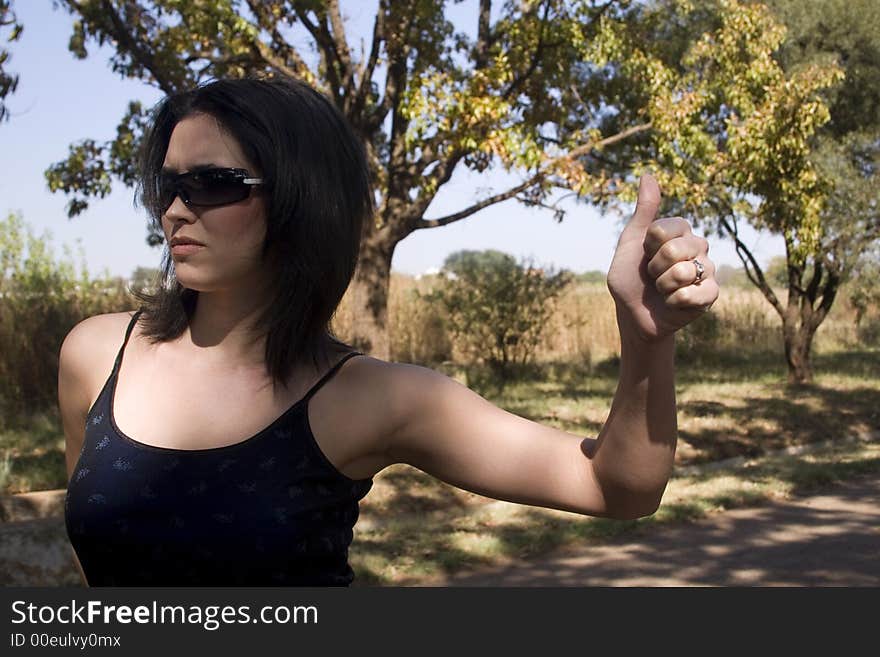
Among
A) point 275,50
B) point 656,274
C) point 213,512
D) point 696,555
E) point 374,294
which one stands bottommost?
point 696,555

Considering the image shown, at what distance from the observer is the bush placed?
39.8ft

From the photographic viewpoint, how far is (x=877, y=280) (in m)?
14.7

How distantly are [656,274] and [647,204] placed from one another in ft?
0.38

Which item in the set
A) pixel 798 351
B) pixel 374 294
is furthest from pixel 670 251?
pixel 798 351

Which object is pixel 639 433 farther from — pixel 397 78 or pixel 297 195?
pixel 397 78

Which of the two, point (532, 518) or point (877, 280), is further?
point (877, 280)

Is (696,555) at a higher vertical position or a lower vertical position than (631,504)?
lower

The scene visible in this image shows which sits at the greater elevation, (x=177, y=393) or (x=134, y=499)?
(x=177, y=393)

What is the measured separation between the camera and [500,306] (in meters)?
15.6

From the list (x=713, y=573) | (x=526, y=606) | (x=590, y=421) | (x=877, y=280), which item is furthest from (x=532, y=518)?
(x=877, y=280)

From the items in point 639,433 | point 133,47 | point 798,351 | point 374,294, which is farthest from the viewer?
point 798,351

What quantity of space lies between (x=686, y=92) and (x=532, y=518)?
567 centimetres

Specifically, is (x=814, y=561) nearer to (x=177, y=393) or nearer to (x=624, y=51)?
(x=177, y=393)

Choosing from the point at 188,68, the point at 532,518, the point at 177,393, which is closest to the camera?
the point at 177,393
